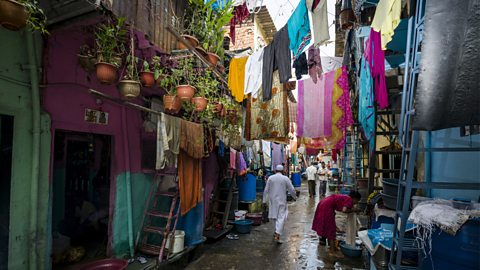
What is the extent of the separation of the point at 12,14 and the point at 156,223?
214 inches

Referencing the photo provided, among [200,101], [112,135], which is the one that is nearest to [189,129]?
[200,101]

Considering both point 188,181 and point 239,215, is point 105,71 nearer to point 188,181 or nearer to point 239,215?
point 188,181

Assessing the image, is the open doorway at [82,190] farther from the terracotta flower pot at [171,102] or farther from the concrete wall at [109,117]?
the terracotta flower pot at [171,102]

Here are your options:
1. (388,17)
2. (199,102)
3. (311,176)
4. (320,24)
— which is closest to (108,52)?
(199,102)

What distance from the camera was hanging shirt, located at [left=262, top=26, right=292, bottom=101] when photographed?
666cm

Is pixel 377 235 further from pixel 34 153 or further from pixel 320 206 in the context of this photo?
pixel 34 153

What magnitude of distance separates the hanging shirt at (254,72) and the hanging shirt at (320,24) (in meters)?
2.24

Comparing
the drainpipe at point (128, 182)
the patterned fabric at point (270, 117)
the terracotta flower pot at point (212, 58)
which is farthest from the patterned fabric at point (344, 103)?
the drainpipe at point (128, 182)

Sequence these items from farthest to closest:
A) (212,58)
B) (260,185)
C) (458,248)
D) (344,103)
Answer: (260,185) < (344,103) < (212,58) < (458,248)

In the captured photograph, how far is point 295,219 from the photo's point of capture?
1192 cm

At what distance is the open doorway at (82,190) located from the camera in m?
6.67

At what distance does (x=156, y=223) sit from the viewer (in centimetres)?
705

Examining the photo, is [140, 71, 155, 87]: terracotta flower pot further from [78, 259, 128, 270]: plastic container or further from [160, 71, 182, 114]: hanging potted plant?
[78, 259, 128, 270]: plastic container

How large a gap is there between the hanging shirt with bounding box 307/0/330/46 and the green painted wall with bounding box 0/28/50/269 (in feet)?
16.0
